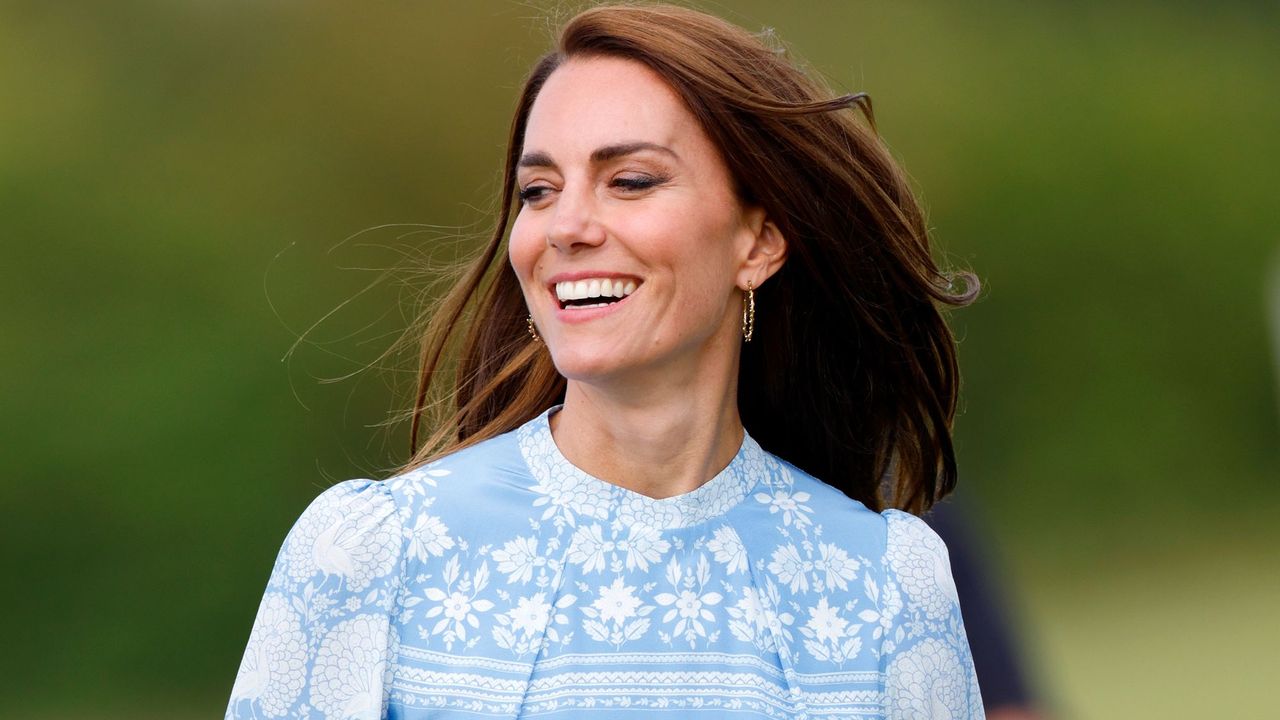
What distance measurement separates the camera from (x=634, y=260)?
1.70 meters

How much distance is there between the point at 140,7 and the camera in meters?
4.36

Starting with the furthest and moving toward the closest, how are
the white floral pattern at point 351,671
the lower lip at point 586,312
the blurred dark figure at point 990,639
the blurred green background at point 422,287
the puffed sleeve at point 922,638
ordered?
the blurred green background at point 422,287 < the blurred dark figure at point 990,639 < the puffed sleeve at point 922,638 < the lower lip at point 586,312 < the white floral pattern at point 351,671

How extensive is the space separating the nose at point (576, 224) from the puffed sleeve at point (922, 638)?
21.2 inches

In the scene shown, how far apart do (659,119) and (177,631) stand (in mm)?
2947

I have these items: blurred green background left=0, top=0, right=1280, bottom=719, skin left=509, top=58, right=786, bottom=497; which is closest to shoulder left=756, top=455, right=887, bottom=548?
A: skin left=509, top=58, right=786, bottom=497

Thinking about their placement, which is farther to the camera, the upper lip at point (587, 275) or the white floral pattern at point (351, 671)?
the upper lip at point (587, 275)

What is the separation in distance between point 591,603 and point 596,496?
126mm

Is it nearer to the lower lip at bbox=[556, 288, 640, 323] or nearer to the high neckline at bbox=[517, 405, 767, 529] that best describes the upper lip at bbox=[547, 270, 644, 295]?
the lower lip at bbox=[556, 288, 640, 323]

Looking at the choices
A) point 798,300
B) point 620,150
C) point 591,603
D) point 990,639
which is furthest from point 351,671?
point 990,639

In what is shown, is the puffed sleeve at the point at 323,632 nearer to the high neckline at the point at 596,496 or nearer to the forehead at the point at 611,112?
the high neckline at the point at 596,496

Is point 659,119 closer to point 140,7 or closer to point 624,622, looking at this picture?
point 624,622

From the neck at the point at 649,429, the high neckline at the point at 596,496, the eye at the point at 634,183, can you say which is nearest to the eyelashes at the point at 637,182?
the eye at the point at 634,183

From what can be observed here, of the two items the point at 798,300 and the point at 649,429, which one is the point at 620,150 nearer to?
the point at 649,429

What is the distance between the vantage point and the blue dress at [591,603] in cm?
161
